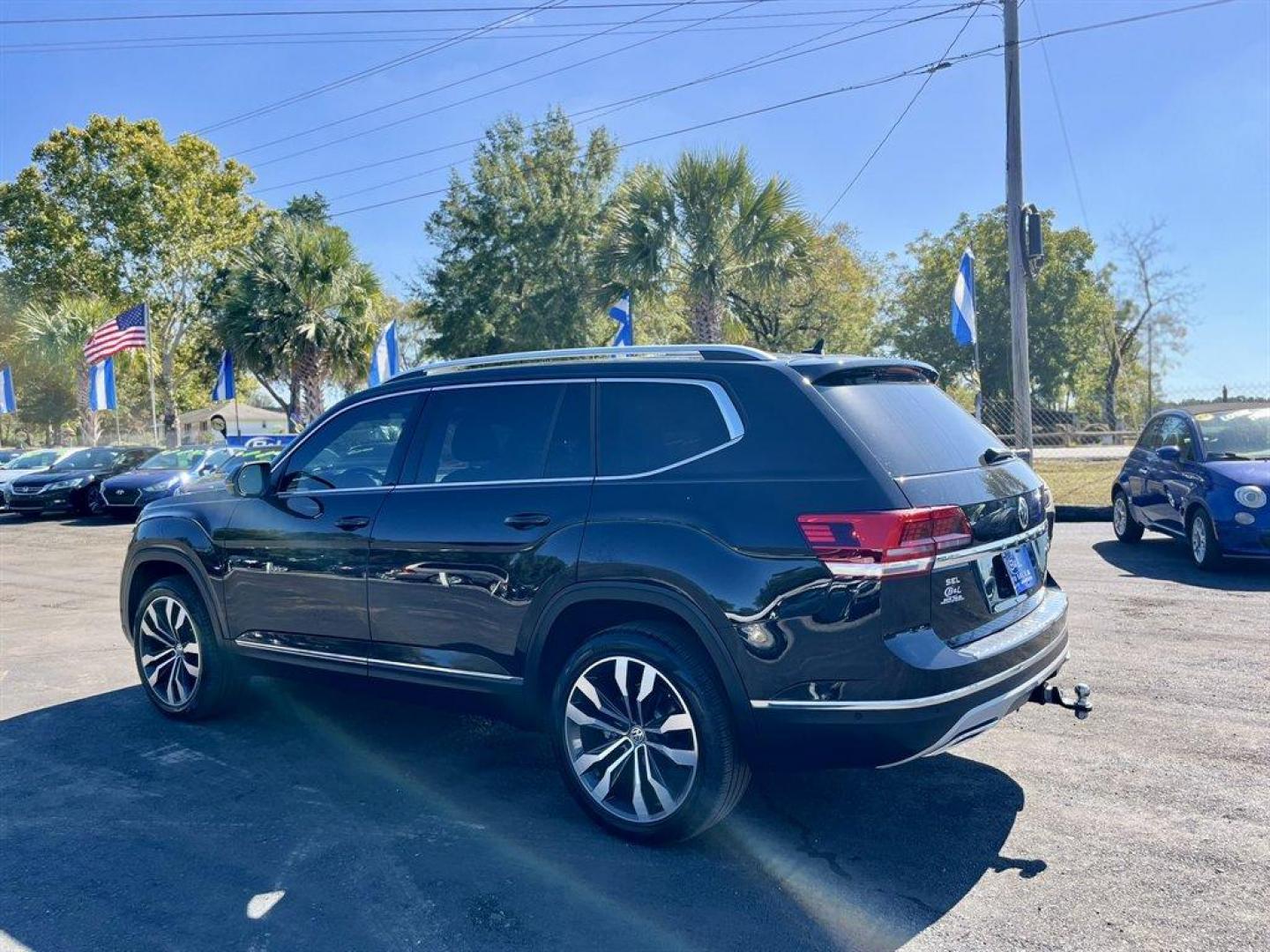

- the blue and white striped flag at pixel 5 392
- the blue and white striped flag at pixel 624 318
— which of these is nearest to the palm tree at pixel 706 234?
the blue and white striped flag at pixel 624 318

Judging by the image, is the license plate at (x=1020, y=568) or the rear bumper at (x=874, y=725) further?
the license plate at (x=1020, y=568)

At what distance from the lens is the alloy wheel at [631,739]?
3551 millimetres

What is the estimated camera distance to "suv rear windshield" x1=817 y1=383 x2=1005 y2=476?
3451 mm

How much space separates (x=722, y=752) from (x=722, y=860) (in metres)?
0.46

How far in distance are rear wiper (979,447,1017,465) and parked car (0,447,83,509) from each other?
22597mm

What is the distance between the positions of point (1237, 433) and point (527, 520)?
8.19 m

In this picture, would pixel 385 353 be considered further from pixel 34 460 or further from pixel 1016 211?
pixel 1016 211

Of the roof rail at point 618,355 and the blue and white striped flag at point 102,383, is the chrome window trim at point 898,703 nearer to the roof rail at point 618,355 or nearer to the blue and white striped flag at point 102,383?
the roof rail at point 618,355

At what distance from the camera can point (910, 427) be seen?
3699 millimetres

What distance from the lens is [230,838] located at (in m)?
3.85

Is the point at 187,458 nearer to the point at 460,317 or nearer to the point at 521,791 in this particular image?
the point at 460,317

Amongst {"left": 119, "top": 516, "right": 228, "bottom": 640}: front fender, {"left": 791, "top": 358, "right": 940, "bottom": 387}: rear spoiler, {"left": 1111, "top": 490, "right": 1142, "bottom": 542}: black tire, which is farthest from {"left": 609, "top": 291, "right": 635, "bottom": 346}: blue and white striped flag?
{"left": 791, "top": 358, "right": 940, "bottom": 387}: rear spoiler

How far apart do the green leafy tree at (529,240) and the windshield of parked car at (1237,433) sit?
21793mm

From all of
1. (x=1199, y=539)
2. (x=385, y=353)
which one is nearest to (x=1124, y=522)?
(x=1199, y=539)
